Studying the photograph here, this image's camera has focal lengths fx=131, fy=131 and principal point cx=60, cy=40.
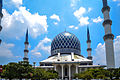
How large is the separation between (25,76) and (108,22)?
23158 mm

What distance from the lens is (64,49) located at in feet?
177

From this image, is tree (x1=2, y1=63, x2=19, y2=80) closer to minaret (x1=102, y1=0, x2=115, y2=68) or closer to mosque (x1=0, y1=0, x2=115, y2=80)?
mosque (x1=0, y1=0, x2=115, y2=80)

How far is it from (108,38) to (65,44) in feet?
83.5

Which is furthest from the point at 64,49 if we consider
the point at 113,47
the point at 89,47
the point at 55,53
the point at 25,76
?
the point at 25,76

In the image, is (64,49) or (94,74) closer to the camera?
(94,74)

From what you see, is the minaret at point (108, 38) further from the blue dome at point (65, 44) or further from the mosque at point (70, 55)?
the blue dome at point (65, 44)

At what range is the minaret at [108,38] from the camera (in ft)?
98.0

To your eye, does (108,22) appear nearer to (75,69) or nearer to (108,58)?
(108,58)

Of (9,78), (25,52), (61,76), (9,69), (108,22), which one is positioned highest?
(108,22)

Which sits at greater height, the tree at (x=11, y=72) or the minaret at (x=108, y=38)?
the minaret at (x=108, y=38)

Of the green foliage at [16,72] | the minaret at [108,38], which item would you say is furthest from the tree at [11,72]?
the minaret at [108,38]

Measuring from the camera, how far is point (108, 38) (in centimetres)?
3158

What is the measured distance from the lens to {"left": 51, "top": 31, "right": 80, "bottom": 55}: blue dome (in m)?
54.2

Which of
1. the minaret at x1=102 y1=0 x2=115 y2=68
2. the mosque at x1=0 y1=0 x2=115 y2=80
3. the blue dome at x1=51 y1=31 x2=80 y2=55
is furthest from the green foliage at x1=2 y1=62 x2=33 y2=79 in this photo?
the blue dome at x1=51 y1=31 x2=80 y2=55
